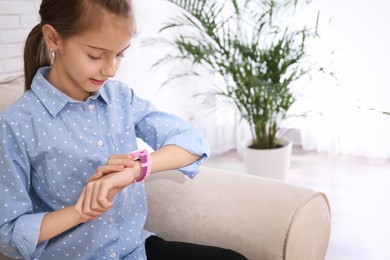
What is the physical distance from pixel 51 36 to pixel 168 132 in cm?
38

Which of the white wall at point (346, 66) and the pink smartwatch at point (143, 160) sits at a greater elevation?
the white wall at point (346, 66)

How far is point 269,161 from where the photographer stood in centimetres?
257

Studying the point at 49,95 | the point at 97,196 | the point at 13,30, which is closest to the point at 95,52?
the point at 49,95

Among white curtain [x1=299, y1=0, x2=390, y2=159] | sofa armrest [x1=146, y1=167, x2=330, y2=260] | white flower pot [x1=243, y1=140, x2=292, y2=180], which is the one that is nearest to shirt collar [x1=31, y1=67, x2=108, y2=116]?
sofa armrest [x1=146, y1=167, x2=330, y2=260]

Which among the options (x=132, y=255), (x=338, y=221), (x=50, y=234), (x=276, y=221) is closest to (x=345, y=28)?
(x=338, y=221)

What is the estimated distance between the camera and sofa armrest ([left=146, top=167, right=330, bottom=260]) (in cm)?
121

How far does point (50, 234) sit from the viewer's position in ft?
3.33

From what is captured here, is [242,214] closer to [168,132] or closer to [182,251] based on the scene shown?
[182,251]

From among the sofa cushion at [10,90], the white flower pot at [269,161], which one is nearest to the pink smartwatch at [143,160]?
the sofa cushion at [10,90]

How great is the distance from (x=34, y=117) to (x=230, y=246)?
583 mm

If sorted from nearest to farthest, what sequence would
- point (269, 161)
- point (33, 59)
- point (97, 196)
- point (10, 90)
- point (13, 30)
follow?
1. point (97, 196)
2. point (33, 59)
3. point (10, 90)
4. point (13, 30)
5. point (269, 161)

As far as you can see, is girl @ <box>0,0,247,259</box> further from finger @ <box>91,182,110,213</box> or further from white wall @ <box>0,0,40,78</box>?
white wall @ <box>0,0,40,78</box>

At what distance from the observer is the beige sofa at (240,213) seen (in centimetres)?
121

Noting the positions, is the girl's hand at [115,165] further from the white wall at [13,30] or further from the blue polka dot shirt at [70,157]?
the white wall at [13,30]
